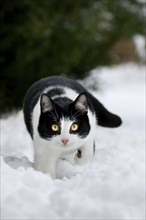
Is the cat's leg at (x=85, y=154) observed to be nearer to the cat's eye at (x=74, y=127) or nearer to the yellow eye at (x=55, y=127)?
the cat's eye at (x=74, y=127)

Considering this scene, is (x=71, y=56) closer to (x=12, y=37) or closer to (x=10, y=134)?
(x=12, y=37)

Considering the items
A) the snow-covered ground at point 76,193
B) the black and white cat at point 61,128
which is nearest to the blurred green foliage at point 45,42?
the black and white cat at point 61,128

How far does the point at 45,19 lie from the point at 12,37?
0.65 metres

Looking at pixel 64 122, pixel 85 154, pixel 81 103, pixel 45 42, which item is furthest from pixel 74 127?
pixel 45 42

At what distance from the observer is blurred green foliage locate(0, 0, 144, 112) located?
9.85 m

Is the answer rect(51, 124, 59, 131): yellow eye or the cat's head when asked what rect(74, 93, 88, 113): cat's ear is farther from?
rect(51, 124, 59, 131): yellow eye

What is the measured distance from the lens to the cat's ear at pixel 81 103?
5.24 m

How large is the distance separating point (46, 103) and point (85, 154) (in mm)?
680

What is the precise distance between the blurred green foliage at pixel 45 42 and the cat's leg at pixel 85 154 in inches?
165

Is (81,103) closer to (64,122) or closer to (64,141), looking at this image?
(64,122)

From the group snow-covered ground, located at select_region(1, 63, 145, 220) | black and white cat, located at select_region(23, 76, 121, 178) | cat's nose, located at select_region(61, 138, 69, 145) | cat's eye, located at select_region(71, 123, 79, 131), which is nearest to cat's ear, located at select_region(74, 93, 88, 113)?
black and white cat, located at select_region(23, 76, 121, 178)

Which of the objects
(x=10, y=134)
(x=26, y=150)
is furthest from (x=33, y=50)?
(x=26, y=150)

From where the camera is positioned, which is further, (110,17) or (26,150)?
(110,17)

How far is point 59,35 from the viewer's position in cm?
1030
